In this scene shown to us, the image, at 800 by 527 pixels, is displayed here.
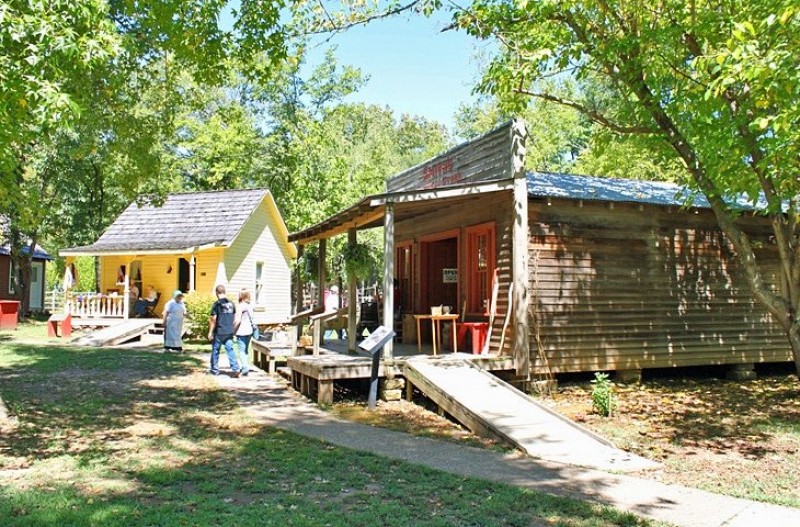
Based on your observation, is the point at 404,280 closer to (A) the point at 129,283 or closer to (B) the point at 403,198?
(B) the point at 403,198

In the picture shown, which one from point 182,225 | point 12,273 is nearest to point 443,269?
point 182,225

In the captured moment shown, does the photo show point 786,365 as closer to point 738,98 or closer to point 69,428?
point 738,98

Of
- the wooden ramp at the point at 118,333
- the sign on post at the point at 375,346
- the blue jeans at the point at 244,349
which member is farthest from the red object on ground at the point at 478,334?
the wooden ramp at the point at 118,333

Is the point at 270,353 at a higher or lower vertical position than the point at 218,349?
lower

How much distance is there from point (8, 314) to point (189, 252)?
7911 mm

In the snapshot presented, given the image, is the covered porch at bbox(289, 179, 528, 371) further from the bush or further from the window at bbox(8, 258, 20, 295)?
the window at bbox(8, 258, 20, 295)

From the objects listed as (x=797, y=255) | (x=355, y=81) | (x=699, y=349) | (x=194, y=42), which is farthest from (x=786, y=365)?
(x=355, y=81)

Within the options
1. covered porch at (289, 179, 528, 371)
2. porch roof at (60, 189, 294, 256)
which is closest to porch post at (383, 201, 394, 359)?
covered porch at (289, 179, 528, 371)

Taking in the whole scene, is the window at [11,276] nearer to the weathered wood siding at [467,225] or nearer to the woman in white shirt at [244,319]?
Result: the weathered wood siding at [467,225]

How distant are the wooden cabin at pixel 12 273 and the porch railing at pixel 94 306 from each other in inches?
343

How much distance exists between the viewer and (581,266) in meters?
11.5

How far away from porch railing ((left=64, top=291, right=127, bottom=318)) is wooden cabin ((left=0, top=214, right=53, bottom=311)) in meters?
8.72

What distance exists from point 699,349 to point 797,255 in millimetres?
3402

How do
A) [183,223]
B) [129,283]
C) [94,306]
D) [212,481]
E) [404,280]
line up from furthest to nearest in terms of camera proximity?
[183,223] → [129,283] → [94,306] → [404,280] → [212,481]
